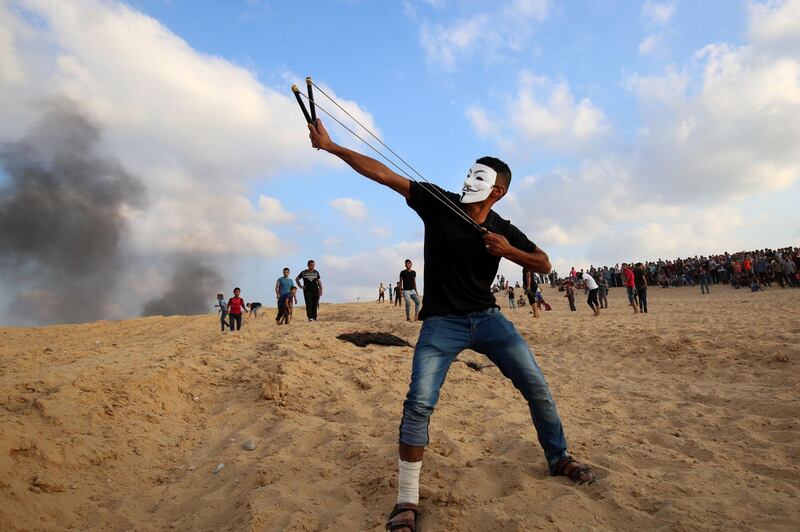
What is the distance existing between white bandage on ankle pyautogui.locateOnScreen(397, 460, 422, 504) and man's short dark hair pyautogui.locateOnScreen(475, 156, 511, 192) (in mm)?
2099

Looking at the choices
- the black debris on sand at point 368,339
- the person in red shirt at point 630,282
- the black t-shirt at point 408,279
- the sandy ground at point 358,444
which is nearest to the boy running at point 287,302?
the black t-shirt at point 408,279

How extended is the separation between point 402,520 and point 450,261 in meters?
1.65

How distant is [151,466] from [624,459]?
160 inches

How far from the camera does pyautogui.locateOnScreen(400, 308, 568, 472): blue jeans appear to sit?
292 centimetres

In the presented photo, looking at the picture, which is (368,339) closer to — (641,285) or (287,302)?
(287,302)

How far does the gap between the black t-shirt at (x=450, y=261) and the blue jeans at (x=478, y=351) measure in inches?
3.5

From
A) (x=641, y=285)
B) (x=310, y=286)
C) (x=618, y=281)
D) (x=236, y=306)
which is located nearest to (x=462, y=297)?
(x=310, y=286)

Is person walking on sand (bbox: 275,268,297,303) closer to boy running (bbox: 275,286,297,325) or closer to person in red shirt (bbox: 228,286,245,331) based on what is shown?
boy running (bbox: 275,286,297,325)

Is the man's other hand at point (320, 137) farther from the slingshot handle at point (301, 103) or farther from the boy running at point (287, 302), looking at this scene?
the boy running at point (287, 302)

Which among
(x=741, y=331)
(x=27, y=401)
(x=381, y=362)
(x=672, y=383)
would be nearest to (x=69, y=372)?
(x=27, y=401)

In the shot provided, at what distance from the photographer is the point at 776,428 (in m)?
4.61

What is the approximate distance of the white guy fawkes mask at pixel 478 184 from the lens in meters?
3.50

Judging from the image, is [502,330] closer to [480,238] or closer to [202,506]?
[480,238]

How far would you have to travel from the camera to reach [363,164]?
10.8 feet
